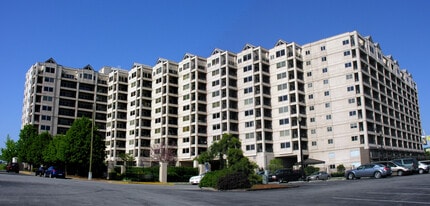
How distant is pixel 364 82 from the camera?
77.2m

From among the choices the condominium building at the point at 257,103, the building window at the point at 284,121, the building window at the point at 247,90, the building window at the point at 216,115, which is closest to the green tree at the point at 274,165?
the condominium building at the point at 257,103

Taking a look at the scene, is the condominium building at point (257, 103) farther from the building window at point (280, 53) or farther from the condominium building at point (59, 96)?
the building window at point (280, 53)

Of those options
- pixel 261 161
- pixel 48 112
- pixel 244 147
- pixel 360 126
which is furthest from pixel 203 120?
pixel 48 112

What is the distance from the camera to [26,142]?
79.4 metres

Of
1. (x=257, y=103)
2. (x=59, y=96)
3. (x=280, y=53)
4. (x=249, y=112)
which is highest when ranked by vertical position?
(x=280, y=53)

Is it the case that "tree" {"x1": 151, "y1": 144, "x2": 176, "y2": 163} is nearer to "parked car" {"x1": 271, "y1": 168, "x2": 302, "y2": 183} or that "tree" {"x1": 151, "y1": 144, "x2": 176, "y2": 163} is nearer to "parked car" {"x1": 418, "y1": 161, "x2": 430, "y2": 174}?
"parked car" {"x1": 271, "y1": 168, "x2": 302, "y2": 183}

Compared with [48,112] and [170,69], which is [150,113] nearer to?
[170,69]

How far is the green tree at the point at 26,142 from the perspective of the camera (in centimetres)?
7603

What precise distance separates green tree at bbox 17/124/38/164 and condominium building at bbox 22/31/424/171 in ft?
48.9

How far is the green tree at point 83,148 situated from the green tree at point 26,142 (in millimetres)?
25312

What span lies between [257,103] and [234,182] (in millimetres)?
58663

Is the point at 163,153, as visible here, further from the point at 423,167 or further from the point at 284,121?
the point at 423,167

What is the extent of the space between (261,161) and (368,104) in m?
25.2

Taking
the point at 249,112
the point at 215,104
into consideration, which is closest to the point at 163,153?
the point at 215,104
